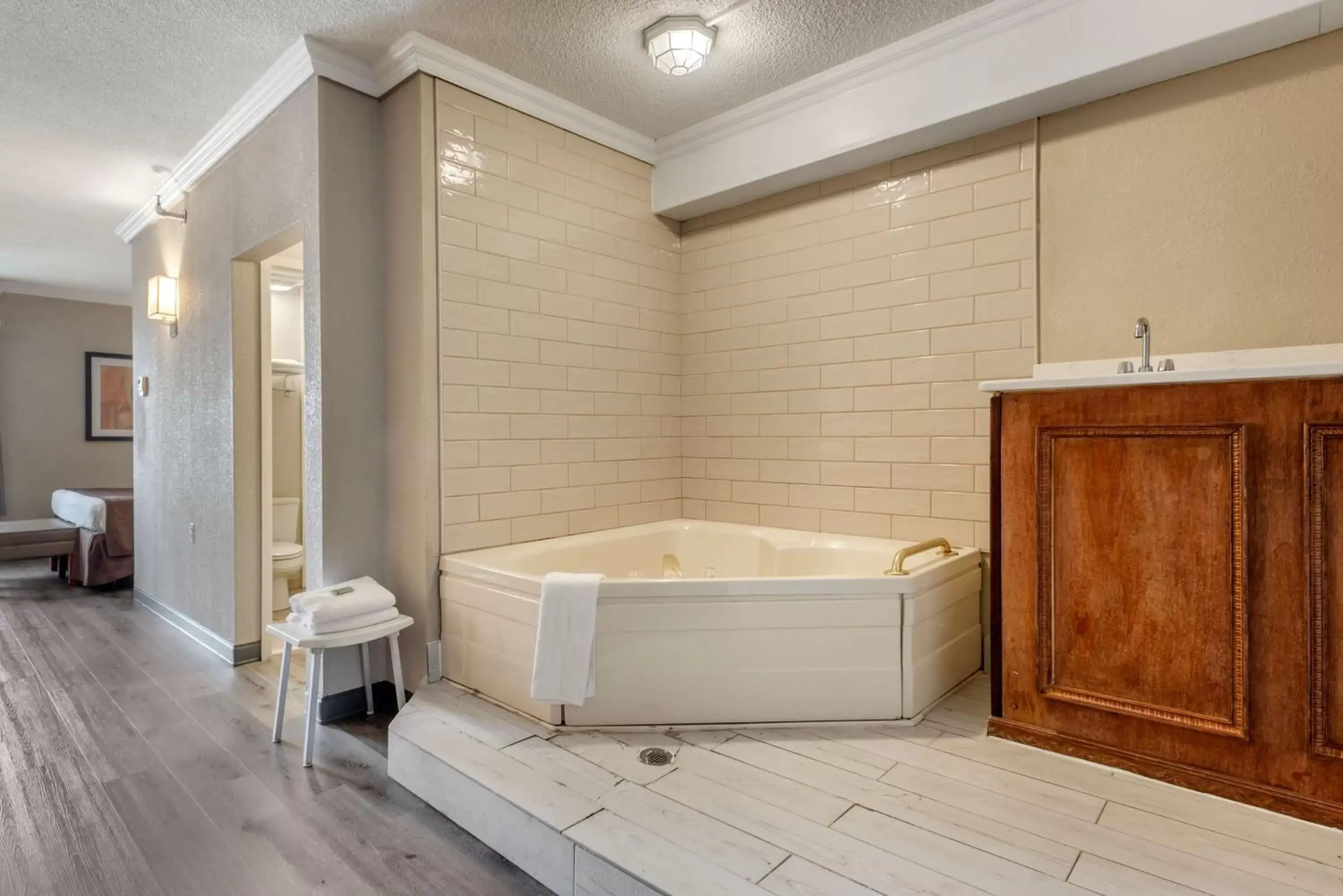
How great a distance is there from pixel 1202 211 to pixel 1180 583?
1.30 meters

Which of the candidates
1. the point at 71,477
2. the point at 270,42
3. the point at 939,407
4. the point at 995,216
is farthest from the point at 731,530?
the point at 71,477

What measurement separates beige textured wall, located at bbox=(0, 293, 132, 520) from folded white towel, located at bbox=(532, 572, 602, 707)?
7043 millimetres

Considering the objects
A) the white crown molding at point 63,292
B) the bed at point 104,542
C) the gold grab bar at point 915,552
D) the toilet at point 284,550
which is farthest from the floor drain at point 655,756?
the white crown molding at point 63,292

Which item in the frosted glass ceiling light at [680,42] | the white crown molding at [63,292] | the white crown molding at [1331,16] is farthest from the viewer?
the white crown molding at [63,292]

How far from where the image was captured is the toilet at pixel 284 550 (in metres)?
3.90

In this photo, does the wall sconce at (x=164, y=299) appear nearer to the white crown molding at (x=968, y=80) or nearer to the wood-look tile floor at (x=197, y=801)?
the wood-look tile floor at (x=197, y=801)

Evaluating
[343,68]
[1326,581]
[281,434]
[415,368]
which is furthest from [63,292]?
[1326,581]

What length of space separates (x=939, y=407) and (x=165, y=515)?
4.30 m

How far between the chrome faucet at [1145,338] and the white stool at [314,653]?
8.58 ft

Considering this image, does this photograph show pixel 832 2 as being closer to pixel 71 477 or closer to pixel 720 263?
pixel 720 263

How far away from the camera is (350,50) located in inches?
104

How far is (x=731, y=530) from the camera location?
339cm

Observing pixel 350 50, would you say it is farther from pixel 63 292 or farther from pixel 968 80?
pixel 63 292

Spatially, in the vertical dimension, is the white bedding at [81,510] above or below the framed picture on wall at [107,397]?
below
